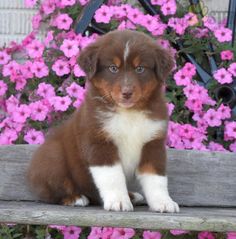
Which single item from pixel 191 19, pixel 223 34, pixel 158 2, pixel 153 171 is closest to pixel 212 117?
pixel 223 34

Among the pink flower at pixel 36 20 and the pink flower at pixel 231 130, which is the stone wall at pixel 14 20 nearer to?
the pink flower at pixel 36 20

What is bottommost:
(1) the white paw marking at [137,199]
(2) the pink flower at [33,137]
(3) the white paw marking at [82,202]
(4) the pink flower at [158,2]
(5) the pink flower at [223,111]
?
(1) the white paw marking at [137,199]

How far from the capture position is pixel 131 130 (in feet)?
11.6

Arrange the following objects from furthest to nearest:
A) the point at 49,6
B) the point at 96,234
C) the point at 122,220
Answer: the point at 49,6
the point at 96,234
the point at 122,220

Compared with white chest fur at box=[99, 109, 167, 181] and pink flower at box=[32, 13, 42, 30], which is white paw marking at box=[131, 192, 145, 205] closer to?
white chest fur at box=[99, 109, 167, 181]

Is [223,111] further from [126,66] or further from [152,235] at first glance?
[126,66]

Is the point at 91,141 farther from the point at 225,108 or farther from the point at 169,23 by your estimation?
the point at 169,23

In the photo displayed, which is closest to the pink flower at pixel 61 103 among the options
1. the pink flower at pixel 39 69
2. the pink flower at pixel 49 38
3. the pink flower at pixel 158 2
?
the pink flower at pixel 39 69

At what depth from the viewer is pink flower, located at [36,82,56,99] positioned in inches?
199

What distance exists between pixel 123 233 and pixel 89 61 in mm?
1331

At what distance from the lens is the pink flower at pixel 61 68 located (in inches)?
204

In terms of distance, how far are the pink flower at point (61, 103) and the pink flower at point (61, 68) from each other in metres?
0.33

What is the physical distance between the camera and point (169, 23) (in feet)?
17.6

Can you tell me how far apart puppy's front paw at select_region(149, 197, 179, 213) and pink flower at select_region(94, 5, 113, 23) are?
2.21 metres
